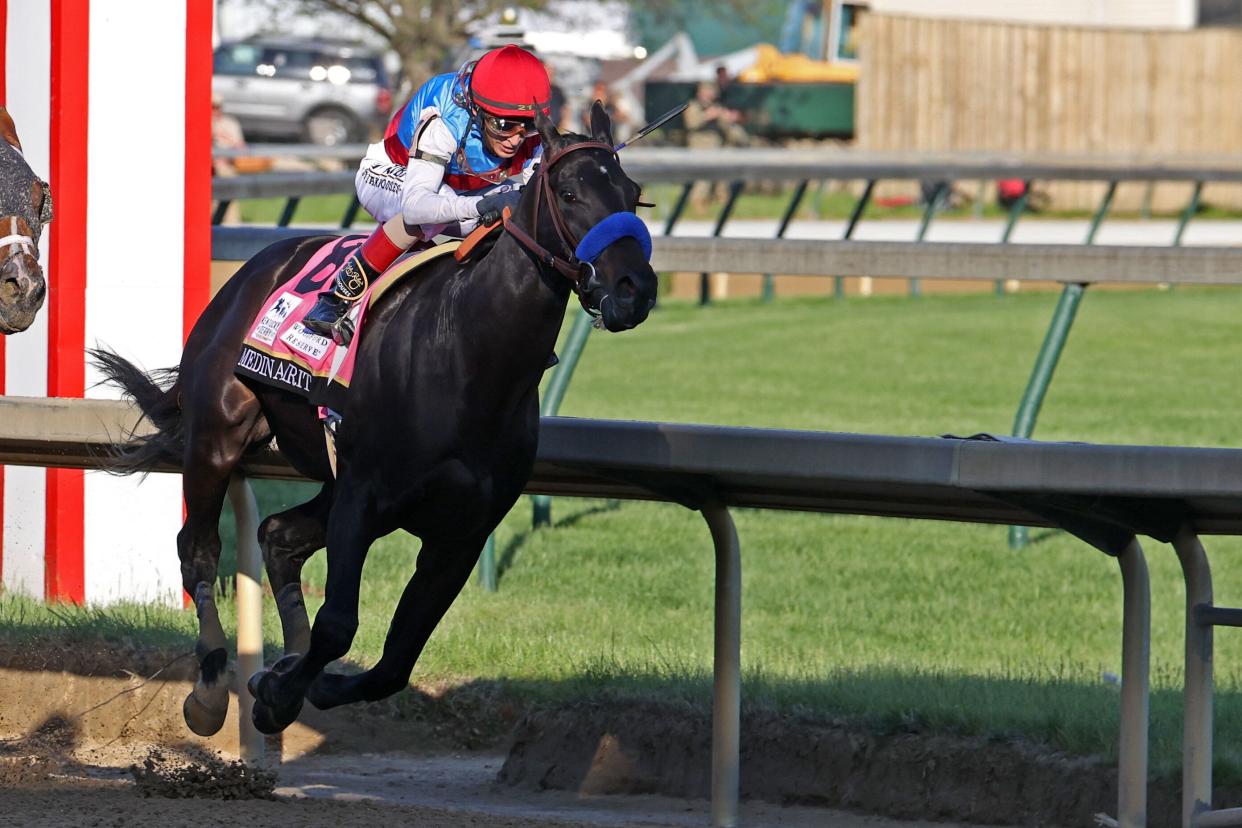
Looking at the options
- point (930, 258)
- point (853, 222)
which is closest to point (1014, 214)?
point (853, 222)

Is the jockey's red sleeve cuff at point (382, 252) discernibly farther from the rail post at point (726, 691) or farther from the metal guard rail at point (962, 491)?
the rail post at point (726, 691)

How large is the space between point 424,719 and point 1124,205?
24.3 m

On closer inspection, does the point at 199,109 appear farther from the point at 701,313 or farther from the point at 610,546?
the point at 701,313

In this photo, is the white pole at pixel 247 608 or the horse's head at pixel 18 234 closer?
the horse's head at pixel 18 234

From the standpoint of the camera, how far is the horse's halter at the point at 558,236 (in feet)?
14.6

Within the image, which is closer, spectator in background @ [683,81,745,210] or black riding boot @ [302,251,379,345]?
black riding boot @ [302,251,379,345]

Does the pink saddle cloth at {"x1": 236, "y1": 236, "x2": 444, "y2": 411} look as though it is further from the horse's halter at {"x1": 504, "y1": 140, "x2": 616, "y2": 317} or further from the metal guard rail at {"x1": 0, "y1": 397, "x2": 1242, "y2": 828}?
the horse's halter at {"x1": 504, "y1": 140, "x2": 616, "y2": 317}

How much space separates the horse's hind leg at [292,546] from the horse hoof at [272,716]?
33 centimetres

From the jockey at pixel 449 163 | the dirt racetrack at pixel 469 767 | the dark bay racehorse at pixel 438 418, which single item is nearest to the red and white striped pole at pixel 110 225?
the dirt racetrack at pixel 469 767

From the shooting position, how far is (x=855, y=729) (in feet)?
19.5

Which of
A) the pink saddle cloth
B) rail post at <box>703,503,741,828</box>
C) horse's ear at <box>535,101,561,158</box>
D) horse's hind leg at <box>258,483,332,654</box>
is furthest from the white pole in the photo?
horse's ear at <box>535,101,561,158</box>

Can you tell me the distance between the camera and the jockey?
5.03 metres

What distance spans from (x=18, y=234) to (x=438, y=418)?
1.01 metres

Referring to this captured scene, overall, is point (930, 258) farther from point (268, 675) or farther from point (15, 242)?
point (15, 242)
